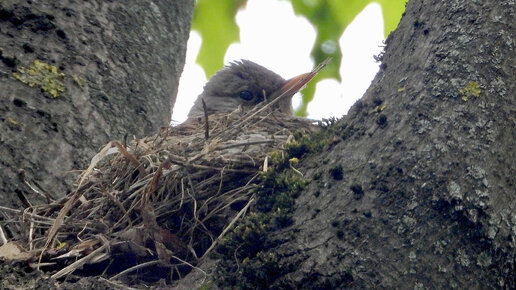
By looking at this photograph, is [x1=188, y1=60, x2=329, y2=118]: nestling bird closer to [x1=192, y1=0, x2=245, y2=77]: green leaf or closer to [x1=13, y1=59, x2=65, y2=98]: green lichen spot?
[x1=192, y1=0, x2=245, y2=77]: green leaf

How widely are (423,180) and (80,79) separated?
5.65 feet

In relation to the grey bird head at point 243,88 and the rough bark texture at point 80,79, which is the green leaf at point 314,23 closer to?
the rough bark texture at point 80,79

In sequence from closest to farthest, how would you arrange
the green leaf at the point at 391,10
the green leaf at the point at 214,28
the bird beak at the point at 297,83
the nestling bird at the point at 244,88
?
the green leaf at the point at 391,10 < the green leaf at the point at 214,28 < the bird beak at the point at 297,83 < the nestling bird at the point at 244,88

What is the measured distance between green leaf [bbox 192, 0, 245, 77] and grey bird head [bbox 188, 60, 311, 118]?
0.89m

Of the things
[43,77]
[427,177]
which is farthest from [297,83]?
[427,177]

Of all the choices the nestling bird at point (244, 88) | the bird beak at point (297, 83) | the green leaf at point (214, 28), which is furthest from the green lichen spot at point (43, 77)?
the nestling bird at point (244, 88)

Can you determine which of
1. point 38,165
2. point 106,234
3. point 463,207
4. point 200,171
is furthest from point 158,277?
point 463,207

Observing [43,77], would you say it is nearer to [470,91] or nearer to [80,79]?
[80,79]

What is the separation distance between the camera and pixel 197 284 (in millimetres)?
1844

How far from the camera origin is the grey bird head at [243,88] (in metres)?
4.73

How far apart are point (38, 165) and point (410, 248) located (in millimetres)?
1493

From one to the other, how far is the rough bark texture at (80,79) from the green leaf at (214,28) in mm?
180

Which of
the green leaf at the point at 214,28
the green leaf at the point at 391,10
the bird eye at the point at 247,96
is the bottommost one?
the green leaf at the point at 214,28

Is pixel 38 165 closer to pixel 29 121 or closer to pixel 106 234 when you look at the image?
pixel 29 121
